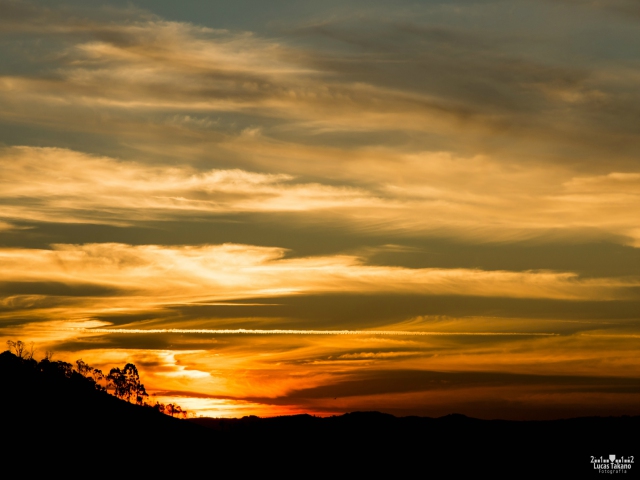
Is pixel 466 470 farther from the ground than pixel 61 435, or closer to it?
closer to it

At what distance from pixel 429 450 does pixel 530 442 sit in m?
25.5

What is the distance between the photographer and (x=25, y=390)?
14112cm

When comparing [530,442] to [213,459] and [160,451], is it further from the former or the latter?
[160,451]

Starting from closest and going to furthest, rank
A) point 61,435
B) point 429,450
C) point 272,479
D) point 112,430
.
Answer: point 61,435 → point 112,430 → point 272,479 → point 429,450

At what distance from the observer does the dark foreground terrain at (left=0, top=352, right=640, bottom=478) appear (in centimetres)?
12744

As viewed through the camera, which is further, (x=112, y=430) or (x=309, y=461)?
(x=309, y=461)

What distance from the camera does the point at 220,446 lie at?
156625mm

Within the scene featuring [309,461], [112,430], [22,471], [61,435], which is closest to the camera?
[22,471]

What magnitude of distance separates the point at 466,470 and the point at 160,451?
76.4m

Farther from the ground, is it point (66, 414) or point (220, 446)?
point (66, 414)

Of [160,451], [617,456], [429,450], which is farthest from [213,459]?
[617,456]

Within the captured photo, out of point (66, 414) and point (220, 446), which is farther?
point (220, 446)

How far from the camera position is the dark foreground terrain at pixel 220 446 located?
5017 inches

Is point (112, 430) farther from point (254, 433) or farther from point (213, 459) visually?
point (254, 433)
